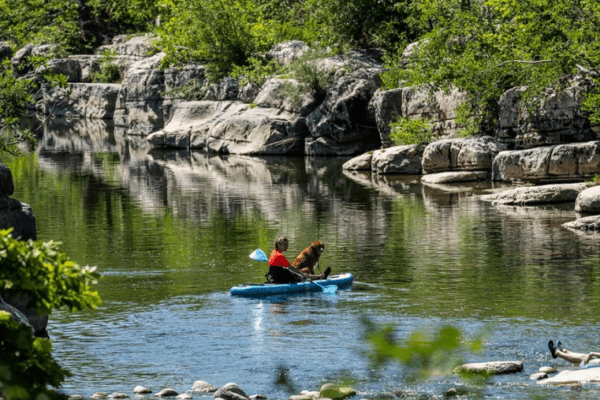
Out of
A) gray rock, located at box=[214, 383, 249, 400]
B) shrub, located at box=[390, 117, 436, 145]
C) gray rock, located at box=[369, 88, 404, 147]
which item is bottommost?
gray rock, located at box=[214, 383, 249, 400]

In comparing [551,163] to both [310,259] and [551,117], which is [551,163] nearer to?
[551,117]

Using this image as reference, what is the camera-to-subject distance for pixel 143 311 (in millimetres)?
15453

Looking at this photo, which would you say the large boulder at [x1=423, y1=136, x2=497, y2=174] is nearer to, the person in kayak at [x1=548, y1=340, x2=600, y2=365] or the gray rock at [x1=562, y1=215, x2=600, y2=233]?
the gray rock at [x1=562, y1=215, x2=600, y2=233]

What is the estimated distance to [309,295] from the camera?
1672 centimetres

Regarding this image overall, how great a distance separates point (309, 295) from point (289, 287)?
1.24 feet

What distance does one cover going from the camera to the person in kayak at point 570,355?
1145cm

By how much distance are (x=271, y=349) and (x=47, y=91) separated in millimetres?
59118

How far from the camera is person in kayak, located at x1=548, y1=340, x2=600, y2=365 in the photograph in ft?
37.6

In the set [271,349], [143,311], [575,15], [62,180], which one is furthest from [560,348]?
[62,180]

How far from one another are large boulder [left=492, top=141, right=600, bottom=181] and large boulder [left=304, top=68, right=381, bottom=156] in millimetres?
11322

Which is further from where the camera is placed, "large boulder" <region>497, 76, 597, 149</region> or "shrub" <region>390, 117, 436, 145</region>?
"shrub" <region>390, 117, 436, 145</region>

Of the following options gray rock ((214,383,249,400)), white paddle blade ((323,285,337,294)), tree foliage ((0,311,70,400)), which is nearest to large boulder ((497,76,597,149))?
white paddle blade ((323,285,337,294))

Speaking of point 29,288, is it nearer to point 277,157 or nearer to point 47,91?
point 277,157

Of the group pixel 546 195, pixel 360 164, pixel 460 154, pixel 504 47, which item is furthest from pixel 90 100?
pixel 546 195
